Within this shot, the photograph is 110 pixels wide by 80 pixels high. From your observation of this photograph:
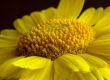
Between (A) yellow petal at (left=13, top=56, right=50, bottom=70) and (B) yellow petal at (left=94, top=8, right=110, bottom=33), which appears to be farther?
(B) yellow petal at (left=94, top=8, right=110, bottom=33)

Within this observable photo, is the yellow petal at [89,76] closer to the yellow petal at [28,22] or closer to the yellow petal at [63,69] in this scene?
the yellow petal at [63,69]

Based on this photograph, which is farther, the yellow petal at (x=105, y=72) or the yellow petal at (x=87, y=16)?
the yellow petal at (x=87, y=16)

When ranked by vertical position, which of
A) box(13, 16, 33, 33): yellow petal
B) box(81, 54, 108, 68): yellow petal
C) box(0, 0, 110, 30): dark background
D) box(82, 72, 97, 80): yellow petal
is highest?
box(0, 0, 110, 30): dark background

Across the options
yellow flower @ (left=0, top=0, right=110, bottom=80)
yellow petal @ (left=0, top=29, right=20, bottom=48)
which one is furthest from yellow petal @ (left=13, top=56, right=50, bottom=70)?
yellow petal @ (left=0, top=29, right=20, bottom=48)

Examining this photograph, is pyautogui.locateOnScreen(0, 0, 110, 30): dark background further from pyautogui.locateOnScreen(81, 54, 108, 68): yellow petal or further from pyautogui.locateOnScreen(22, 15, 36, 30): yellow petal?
pyautogui.locateOnScreen(81, 54, 108, 68): yellow petal

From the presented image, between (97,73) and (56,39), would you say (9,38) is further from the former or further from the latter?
(97,73)

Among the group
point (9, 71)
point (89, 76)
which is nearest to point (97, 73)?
point (89, 76)

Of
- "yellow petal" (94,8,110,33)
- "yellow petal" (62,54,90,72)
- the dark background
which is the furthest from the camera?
the dark background

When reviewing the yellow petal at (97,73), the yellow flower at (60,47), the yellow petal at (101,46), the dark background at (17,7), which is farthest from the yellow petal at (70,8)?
the dark background at (17,7)

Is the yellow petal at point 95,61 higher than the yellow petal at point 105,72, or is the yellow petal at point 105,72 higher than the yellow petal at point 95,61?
the yellow petal at point 95,61
